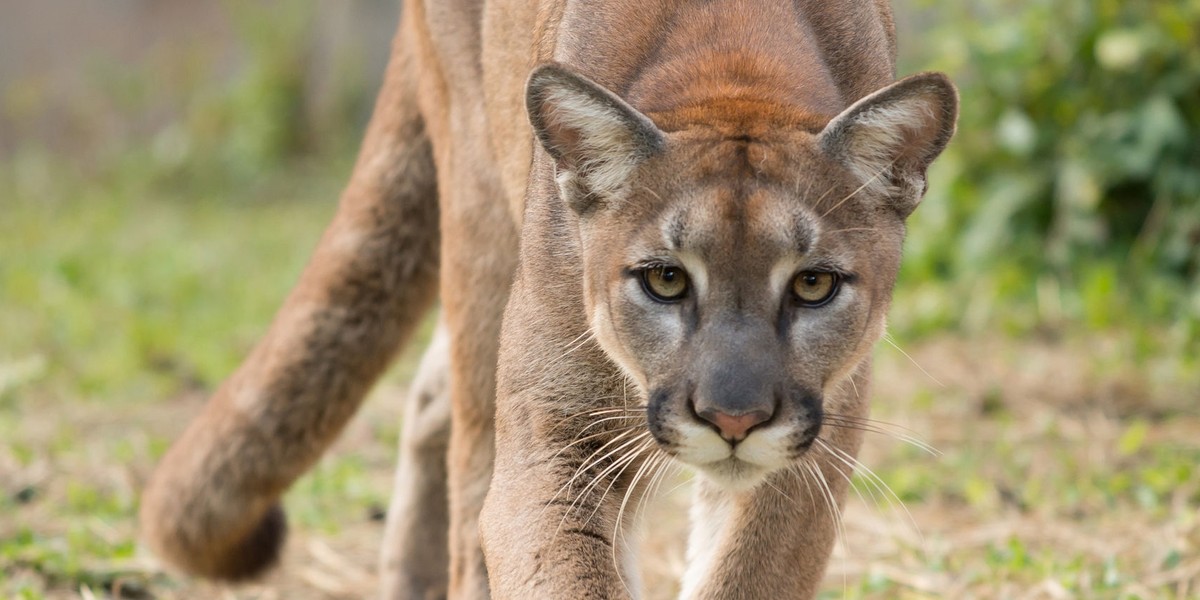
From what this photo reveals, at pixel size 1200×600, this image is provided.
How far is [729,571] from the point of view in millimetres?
3475

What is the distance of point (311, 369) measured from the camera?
474cm

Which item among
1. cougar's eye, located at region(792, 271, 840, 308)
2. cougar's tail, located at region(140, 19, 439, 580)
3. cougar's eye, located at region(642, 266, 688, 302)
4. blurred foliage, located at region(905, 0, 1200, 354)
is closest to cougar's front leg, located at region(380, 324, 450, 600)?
cougar's tail, located at region(140, 19, 439, 580)

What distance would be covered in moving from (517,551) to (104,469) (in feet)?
9.84

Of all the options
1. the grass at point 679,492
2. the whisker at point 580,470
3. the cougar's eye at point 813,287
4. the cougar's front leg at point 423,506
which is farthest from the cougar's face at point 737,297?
the cougar's front leg at point 423,506

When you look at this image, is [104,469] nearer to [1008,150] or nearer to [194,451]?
[194,451]

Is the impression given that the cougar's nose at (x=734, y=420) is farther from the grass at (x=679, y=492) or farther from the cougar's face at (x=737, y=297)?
the grass at (x=679, y=492)

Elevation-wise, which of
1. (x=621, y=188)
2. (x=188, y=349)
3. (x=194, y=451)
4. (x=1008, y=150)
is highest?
(x=621, y=188)

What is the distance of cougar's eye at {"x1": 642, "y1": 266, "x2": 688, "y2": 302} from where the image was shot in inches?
126

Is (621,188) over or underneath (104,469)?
over

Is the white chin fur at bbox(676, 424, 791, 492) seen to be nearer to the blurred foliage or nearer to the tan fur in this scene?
the tan fur

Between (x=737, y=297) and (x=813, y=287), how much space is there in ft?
0.65

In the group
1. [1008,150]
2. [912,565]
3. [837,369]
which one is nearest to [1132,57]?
[1008,150]

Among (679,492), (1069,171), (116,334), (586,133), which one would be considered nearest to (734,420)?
(586,133)

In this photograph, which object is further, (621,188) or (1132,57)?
(1132,57)
